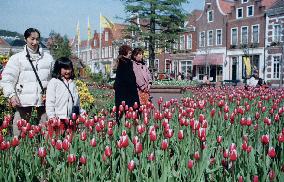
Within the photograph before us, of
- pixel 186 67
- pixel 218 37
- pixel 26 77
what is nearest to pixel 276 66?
pixel 218 37

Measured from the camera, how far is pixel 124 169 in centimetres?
251

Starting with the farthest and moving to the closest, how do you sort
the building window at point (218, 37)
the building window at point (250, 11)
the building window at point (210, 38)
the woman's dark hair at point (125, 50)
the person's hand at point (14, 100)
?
the building window at point (210, 38), the building window at point (218, 37), the building window at point (250, 11), the woman's dark hair at point (125, 50), the person's hand at point (14, 100)

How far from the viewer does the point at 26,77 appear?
405cm

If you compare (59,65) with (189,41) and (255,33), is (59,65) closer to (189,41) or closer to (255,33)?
(255,33)

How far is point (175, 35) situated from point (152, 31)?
1.92 m

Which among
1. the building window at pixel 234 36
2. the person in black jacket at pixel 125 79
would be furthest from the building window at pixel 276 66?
the person in black jacket at pixel 125 79

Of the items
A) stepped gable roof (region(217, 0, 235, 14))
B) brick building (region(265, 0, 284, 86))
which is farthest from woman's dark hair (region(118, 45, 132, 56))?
stepped gable roof (region(217, 0, 235, 14))

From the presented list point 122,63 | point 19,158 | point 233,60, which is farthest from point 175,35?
point 19,158

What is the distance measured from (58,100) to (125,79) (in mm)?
1463

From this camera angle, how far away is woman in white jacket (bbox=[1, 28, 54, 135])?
156 inches

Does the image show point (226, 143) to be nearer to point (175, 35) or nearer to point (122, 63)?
point (122, 63)

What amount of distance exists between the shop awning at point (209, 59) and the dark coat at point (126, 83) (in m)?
31.1

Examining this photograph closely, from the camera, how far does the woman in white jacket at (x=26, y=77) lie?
396 cm

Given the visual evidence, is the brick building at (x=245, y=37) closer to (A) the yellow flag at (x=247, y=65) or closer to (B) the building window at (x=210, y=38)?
(A) the yellow flag at (x=247, y=65)
